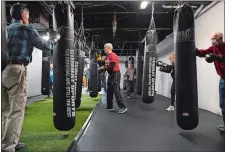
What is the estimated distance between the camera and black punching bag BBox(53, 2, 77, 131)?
2158mm

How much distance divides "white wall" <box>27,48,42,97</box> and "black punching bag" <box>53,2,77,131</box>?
23.6 feet

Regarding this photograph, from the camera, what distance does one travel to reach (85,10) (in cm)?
652

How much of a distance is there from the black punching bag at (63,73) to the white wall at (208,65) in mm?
3461

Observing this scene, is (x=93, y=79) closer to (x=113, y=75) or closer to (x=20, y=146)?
(x=113, y=75)

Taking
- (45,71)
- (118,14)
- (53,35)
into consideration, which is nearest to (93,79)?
(45,71)

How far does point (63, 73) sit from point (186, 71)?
1.23 meters

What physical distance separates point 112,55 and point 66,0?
2.50 m

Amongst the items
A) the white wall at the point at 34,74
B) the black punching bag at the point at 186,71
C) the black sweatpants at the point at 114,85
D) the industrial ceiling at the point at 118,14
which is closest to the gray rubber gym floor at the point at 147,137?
the black punching bag at the point at 186,71

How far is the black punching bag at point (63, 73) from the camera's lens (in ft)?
7.08

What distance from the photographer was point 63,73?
216 cm

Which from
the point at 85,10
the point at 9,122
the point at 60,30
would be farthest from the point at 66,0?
the point at 85,10

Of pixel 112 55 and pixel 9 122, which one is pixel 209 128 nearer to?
pixel 112 55

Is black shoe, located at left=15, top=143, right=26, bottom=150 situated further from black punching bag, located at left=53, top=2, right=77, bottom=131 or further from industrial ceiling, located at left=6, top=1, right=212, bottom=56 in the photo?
industrial ceiling, located at left=6, top=1, right=212, bottom=56

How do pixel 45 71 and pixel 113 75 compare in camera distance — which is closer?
pixel 113 75
